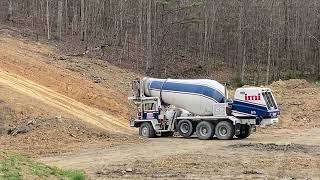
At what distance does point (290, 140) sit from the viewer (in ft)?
83.5

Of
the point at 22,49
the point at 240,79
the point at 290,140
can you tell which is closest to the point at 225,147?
the point at 290,140

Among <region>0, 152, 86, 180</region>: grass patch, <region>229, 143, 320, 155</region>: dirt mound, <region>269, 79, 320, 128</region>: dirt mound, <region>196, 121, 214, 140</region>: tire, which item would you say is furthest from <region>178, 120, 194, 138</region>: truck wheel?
<region>0, 152, 86, 180</region>: grass patch

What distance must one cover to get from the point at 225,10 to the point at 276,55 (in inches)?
394

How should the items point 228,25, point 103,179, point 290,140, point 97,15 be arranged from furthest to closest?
point 228,25
point 97,15
point 290,140
point 103,179

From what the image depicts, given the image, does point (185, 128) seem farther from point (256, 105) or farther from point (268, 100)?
point (268, 100)

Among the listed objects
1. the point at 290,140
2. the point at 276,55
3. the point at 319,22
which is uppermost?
the point at 319,22

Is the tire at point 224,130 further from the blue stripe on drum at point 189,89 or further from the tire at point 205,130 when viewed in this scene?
the blue stripe on drum at point 189,89

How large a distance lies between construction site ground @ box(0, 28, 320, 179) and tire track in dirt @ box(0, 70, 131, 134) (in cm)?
8

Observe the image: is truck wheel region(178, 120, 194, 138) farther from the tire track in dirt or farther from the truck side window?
the tire track in dirt

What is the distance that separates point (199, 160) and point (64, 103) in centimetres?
1216

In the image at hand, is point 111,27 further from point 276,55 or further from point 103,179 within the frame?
point 103,179

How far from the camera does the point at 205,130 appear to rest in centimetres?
2598

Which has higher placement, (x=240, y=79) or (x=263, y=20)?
(x=263, y=20)

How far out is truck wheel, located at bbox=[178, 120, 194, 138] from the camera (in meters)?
26.5
